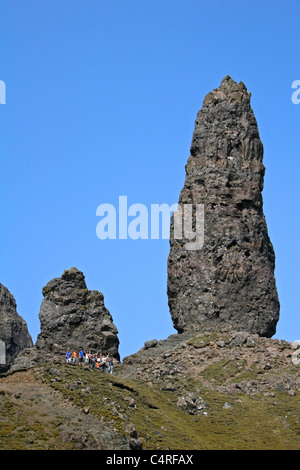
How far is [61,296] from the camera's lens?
104 meters

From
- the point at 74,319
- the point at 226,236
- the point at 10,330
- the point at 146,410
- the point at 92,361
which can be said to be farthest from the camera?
the point at 10,330

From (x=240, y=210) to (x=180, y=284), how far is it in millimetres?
11525

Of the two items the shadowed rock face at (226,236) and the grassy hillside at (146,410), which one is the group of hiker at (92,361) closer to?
the grassy hillside at (146,410)

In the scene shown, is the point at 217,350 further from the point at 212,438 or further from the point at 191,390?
the point at 212,438

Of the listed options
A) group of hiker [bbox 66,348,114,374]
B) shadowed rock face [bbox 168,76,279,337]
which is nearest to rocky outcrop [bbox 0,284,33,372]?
shadowed rock face [bbox 168,76,279,337]

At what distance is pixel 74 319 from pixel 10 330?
37.1 m

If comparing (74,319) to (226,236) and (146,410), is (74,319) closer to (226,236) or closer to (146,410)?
(226,236)

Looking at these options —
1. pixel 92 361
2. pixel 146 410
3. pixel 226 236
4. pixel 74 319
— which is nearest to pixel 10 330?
pixel 74 319

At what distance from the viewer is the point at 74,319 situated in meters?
102

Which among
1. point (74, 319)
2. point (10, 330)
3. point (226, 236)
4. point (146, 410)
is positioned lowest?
point (146, 410)

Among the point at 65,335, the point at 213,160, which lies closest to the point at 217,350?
the point at 65,335

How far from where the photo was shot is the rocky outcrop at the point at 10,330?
135 m

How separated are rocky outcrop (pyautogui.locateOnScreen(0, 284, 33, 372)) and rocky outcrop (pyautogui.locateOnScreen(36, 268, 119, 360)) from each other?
31.5 meters

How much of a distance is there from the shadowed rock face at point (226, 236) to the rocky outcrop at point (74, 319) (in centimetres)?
937
